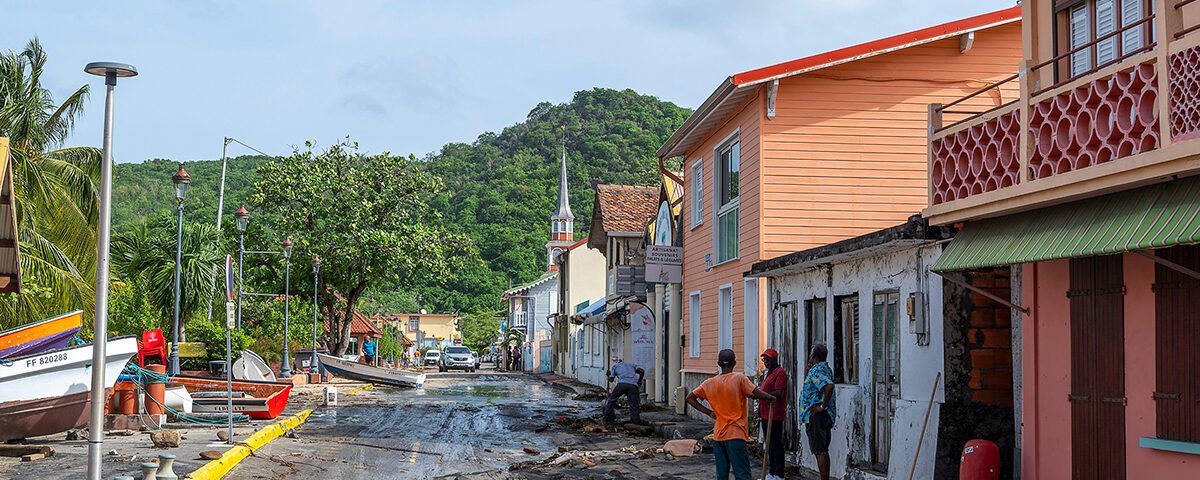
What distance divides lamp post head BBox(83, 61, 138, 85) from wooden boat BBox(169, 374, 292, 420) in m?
11.9

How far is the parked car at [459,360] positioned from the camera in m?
77.8

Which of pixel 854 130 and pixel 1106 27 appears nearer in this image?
pixel 1106 27

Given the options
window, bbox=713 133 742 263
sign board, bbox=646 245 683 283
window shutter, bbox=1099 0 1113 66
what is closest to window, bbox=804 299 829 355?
window, bbox=713 133 742 263

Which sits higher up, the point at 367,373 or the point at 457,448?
→ the point at 367,373

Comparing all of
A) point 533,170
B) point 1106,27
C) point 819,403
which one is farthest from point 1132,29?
point 533,170

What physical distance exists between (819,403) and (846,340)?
6.39ft

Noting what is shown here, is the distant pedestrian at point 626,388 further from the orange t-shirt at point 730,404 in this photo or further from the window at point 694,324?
the orange t-shirt at point 730,404

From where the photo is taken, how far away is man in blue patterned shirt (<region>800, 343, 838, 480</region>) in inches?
507

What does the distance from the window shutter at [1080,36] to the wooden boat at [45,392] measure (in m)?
12.6

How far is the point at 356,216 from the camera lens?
A: 158ft

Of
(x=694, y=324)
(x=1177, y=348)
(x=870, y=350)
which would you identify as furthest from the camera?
(x=694, y=324)

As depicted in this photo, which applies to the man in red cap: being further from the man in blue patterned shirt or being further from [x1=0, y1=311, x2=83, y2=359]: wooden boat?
[x1=0, y1=311, x2=83, y2=359]: wooden boat

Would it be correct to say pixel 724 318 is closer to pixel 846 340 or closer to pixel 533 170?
pixel 846 340

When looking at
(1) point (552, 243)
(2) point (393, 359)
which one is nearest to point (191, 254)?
(2) point (393, 359)
